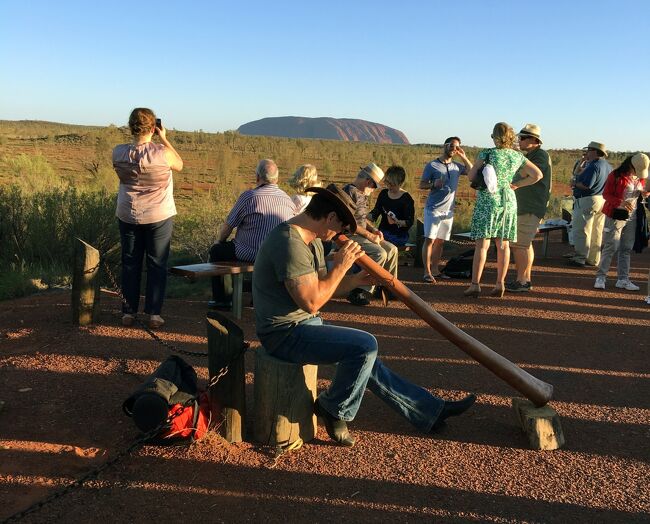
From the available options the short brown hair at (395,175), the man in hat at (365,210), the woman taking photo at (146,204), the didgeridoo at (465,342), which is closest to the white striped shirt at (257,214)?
the woman taking photo at (146,204)

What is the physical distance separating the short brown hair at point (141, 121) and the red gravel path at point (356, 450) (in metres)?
1.89

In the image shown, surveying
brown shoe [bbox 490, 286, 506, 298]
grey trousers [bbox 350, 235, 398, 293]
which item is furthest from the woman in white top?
brown shoe [bbox 490, 286, 506, 298]

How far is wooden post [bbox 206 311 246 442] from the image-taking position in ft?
12.2

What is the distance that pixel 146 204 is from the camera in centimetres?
562

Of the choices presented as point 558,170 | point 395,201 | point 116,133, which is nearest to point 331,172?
point 116,133

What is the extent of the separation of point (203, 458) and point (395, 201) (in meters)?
5.10

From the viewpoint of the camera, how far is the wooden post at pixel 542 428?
12.5 ft

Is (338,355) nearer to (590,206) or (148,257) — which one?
(148,257)

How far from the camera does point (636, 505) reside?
3.23 metres

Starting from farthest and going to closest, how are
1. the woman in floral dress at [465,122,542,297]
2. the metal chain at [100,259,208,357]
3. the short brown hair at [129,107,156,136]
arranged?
the woman in floral dress at [465,122,542,297] → the short brown hair at [129,107,156,136] → the metal chain at [100,259,208,357]

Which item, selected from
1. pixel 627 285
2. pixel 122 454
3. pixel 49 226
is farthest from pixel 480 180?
pixel 49 226

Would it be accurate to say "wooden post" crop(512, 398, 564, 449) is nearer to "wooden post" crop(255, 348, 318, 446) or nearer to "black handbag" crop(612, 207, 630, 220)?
"wooden post" crop(255, 348, 318, 446)

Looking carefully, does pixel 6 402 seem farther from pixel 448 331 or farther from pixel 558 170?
pixel 558 170

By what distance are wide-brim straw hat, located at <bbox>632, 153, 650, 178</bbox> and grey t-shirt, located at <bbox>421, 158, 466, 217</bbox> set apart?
7.14 ft
